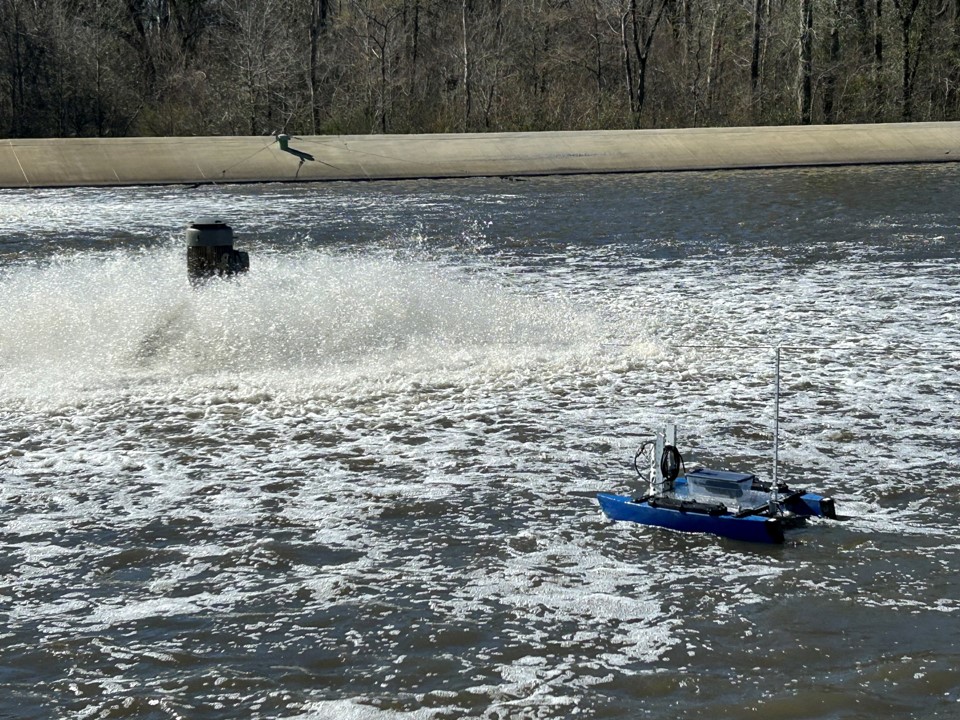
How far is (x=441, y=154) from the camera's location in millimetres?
34562

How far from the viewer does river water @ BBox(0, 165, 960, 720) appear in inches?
267

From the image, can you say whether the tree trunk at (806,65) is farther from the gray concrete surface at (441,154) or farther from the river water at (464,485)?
the river water at (464,485)

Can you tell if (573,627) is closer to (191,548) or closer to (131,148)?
(191,548)

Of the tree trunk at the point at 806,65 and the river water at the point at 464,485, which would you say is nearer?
the river water at the point at 464,485

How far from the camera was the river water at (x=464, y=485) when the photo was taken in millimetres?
6773

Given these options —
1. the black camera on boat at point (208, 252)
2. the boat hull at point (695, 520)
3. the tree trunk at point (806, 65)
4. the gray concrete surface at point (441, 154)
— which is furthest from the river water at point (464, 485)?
the tree trunk at point (806, 65)

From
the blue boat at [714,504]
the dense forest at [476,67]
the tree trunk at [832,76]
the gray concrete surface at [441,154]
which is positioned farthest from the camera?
the tree trunk at [832,76]

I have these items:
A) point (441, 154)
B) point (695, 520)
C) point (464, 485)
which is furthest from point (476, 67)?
point (695, 520)

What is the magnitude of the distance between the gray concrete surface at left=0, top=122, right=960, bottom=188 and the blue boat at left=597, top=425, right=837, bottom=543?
2519 cm

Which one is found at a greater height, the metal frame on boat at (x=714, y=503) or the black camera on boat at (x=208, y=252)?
the black camera on boat at (x=208, y=252)

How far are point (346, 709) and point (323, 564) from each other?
5.88 ft

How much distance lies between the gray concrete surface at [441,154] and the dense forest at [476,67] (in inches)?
177

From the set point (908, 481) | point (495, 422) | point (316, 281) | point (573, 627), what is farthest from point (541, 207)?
point (573, 627)

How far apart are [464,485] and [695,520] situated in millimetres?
1817
